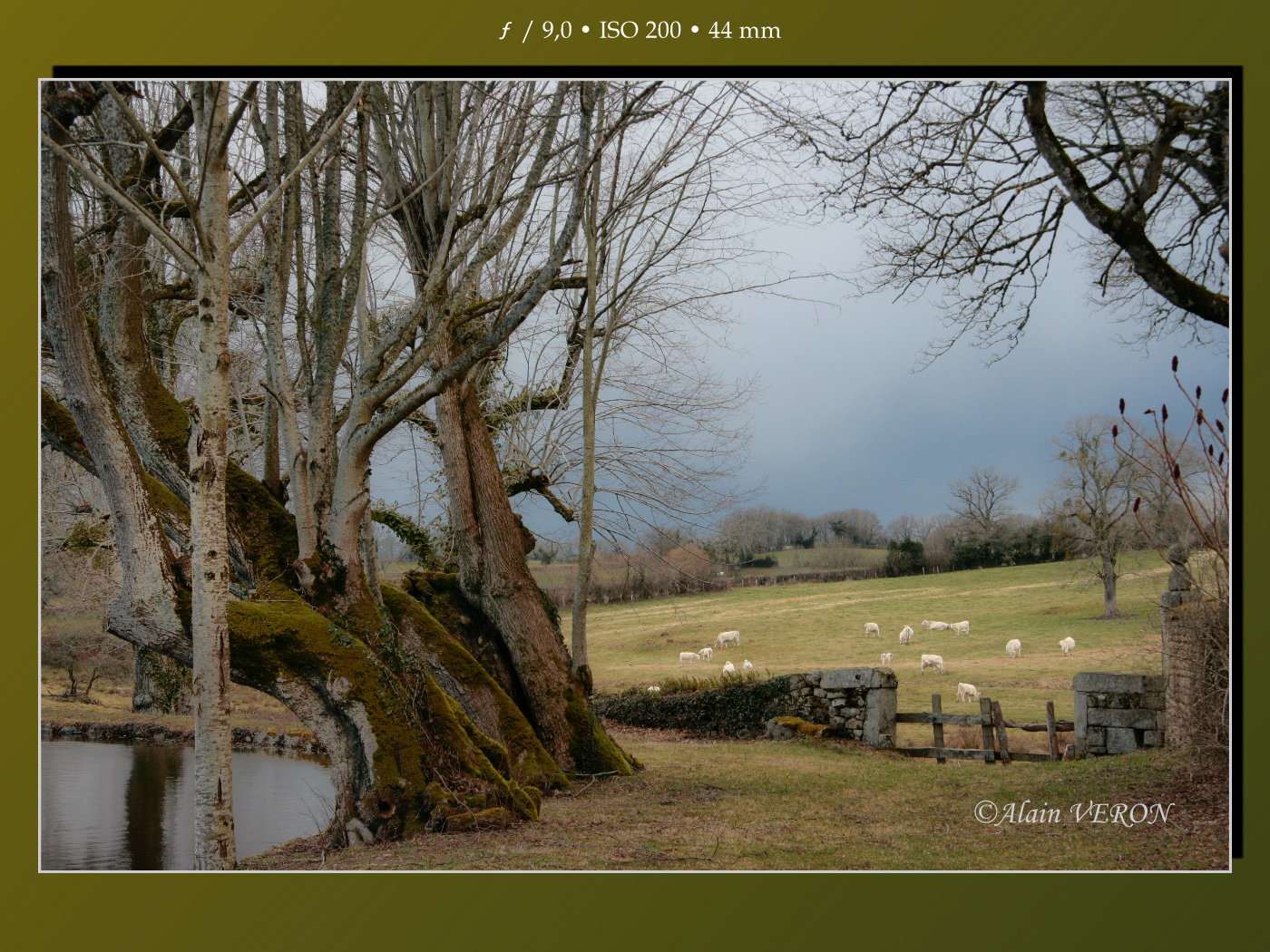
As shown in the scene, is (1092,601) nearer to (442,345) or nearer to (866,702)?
(866,702)

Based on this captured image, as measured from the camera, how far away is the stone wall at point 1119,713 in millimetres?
8688

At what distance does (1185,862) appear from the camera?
436 cm

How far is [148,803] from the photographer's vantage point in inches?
374

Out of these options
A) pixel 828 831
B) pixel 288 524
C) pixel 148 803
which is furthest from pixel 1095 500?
pixel 148 803

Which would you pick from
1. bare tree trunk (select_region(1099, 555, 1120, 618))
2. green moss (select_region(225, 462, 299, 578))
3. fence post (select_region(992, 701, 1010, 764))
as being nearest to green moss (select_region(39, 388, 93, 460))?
green moss (select_region(225, 462, 299, 578))

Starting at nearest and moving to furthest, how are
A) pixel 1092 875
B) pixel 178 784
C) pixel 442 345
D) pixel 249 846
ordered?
pixel 1092 875 < pixel 249 846 < pixel 442 345 < pixel 178 784

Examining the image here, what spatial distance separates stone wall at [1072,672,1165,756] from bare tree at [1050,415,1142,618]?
5.42 meters

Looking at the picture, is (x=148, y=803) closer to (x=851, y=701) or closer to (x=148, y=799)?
(x=148, y=799)

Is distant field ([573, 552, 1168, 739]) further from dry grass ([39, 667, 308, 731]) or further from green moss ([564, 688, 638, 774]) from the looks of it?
green moss ([564, 688, 638, 774])

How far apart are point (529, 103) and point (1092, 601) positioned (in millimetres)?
20812

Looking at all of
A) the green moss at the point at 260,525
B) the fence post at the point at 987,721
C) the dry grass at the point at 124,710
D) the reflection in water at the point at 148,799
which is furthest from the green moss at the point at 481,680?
the fence post at the point at 987,721

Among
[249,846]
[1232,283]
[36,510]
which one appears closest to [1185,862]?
[1232,283]

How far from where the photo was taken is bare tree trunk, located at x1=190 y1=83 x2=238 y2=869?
4277 mm

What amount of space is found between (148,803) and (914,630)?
64.8ft
